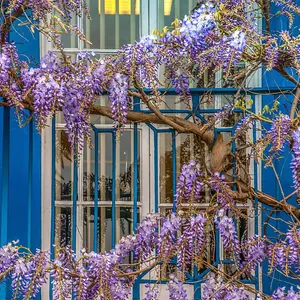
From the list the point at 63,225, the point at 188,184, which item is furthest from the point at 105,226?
the point at 188,184

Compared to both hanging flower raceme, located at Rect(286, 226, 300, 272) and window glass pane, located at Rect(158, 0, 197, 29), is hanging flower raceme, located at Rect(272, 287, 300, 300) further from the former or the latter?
window glass pane, located at Rect(158, 0, 197, 29)

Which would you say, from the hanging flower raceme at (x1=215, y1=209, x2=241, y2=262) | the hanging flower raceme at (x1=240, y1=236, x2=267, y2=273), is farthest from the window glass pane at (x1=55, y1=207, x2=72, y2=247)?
the hanging flower raceme at (x1=240, y1=236, x2=267, y2=273)

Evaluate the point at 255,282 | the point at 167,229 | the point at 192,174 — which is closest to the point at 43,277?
the point at 167,229

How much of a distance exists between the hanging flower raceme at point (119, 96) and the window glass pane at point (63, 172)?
0.78 metres

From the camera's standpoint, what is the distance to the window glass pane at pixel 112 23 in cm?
412

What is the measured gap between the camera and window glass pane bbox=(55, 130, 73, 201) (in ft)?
12.7

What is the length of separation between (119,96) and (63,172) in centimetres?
94

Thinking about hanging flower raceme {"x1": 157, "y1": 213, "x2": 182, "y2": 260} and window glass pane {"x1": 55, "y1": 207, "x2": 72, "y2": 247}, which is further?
window glass pane {"x1": 55, "y1": 207, "x2": 72, "y2": 247}

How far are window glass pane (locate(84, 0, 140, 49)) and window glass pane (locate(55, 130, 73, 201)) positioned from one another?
0.79 m

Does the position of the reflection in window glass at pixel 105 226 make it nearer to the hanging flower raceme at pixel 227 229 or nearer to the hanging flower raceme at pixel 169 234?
the hanging flower raceme at pixel 169 234

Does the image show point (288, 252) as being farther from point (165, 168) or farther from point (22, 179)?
point (22, 179)

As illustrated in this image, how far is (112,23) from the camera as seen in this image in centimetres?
414

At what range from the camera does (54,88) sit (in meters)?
3.10

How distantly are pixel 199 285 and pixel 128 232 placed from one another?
0.61 metres
